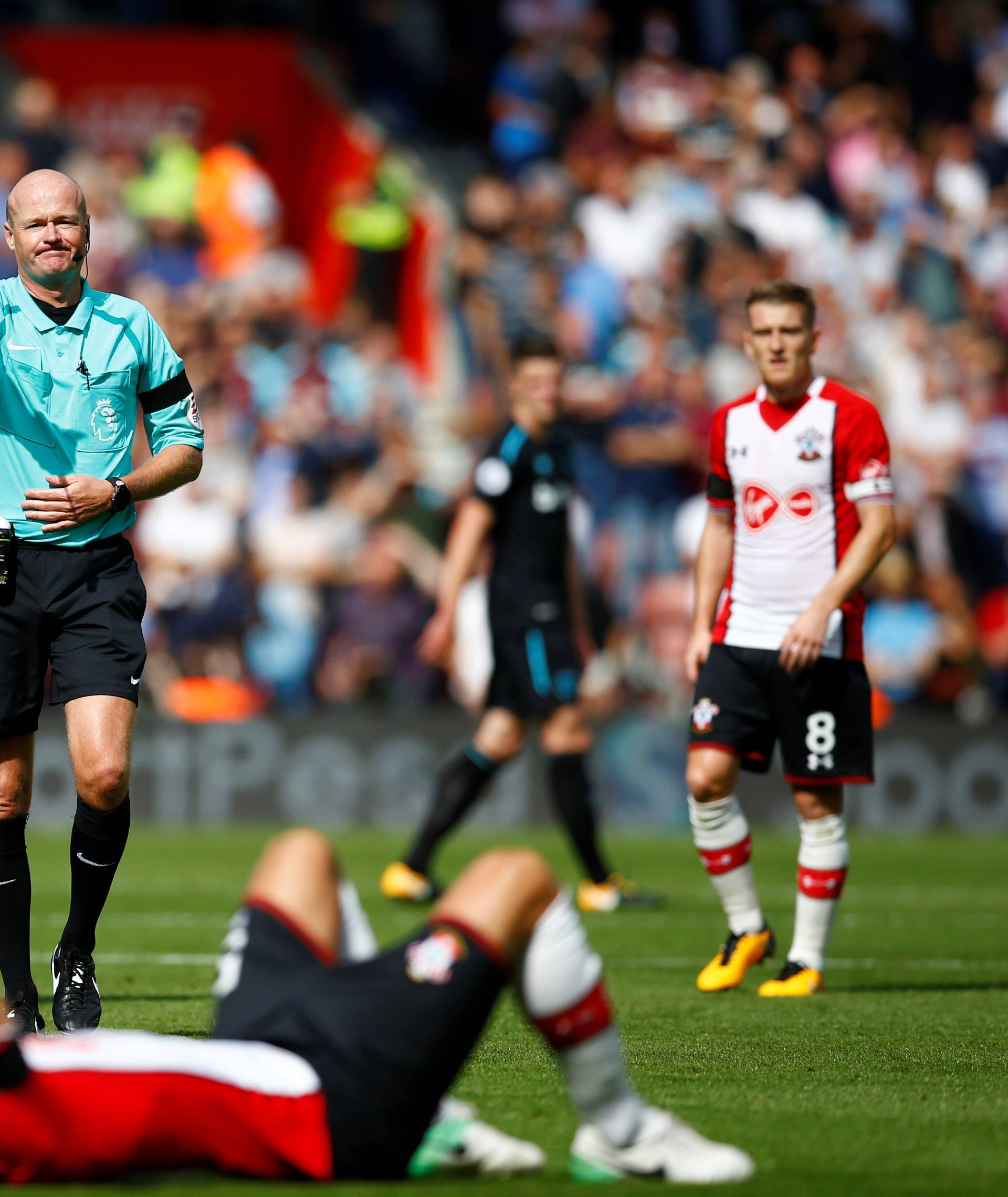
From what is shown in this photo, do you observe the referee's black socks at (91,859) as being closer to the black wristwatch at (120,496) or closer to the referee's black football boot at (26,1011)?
the referee's black football boot at (26,1011)

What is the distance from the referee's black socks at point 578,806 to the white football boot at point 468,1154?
5.94m

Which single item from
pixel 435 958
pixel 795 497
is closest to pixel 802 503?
pixel 795 497

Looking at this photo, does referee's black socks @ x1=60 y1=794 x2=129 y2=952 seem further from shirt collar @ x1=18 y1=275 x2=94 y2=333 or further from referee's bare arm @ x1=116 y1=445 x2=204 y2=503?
shirt collar @ x1=18 y1=275 x2=94 y2=333

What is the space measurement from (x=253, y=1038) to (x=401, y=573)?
11.5 meters

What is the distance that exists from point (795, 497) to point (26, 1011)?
326 cm

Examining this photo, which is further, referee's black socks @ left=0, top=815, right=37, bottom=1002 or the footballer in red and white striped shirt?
the footballer in red and white striped shirt

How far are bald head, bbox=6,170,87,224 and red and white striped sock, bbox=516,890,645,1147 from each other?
3.03 meters

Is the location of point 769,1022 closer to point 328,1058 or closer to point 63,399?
point 63,399

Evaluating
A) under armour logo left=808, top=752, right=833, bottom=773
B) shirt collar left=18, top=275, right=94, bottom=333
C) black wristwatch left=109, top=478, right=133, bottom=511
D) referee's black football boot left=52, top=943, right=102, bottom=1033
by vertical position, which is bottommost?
referee's black football boot left=52, top=943, right=102, bottom=1033

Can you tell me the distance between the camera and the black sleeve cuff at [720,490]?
754 centimetres

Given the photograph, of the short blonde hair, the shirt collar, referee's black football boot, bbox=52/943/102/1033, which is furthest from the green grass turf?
the short blonde hair

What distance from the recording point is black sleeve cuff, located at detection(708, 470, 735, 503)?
7543 millimetres

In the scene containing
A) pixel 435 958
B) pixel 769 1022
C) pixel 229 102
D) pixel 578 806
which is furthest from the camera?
pixel 229 102

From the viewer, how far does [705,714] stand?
737 cm
